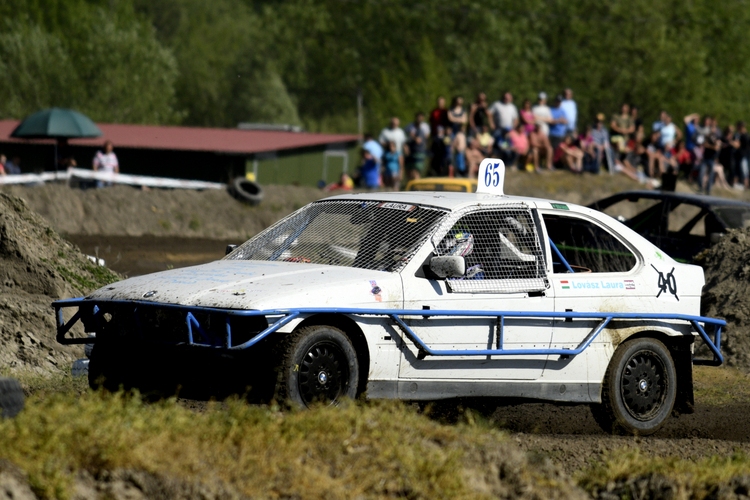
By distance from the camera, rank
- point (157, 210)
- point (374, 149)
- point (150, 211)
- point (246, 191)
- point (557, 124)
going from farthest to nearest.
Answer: point (557, 124) < point (374, 149) < point (246, 191) < point (157, 210) < point (150, 211)

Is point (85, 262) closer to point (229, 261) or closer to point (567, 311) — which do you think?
point (229, 261)

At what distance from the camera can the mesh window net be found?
8.00 metres

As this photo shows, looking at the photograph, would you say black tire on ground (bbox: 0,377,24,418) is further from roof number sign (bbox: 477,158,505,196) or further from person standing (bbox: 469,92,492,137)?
person standing (bbox: 469,92,492,137)

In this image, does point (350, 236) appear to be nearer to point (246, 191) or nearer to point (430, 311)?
point (430, 311)

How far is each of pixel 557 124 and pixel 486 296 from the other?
2250 centimetres

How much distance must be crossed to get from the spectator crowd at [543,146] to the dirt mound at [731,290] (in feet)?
35.0

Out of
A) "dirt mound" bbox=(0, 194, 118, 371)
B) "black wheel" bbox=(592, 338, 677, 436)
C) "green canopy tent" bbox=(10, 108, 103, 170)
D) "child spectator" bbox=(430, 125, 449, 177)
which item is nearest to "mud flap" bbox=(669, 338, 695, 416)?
"black wheel" bbox=(592, 338, 677, 436)

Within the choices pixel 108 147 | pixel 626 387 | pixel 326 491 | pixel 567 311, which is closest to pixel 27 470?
pixel 326 491

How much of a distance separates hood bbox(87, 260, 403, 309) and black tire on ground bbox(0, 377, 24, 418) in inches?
56.9

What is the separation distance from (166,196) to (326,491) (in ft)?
68.5

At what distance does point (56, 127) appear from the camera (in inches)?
1051

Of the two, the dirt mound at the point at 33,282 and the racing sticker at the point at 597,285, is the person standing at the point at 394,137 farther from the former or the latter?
the racing sticker at the point at 597,285

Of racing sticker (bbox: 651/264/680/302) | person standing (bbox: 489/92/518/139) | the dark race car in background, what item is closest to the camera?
racing sticker (bbox: 651/264/680/302)

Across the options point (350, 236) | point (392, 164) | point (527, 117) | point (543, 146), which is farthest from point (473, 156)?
point (350, 236)
